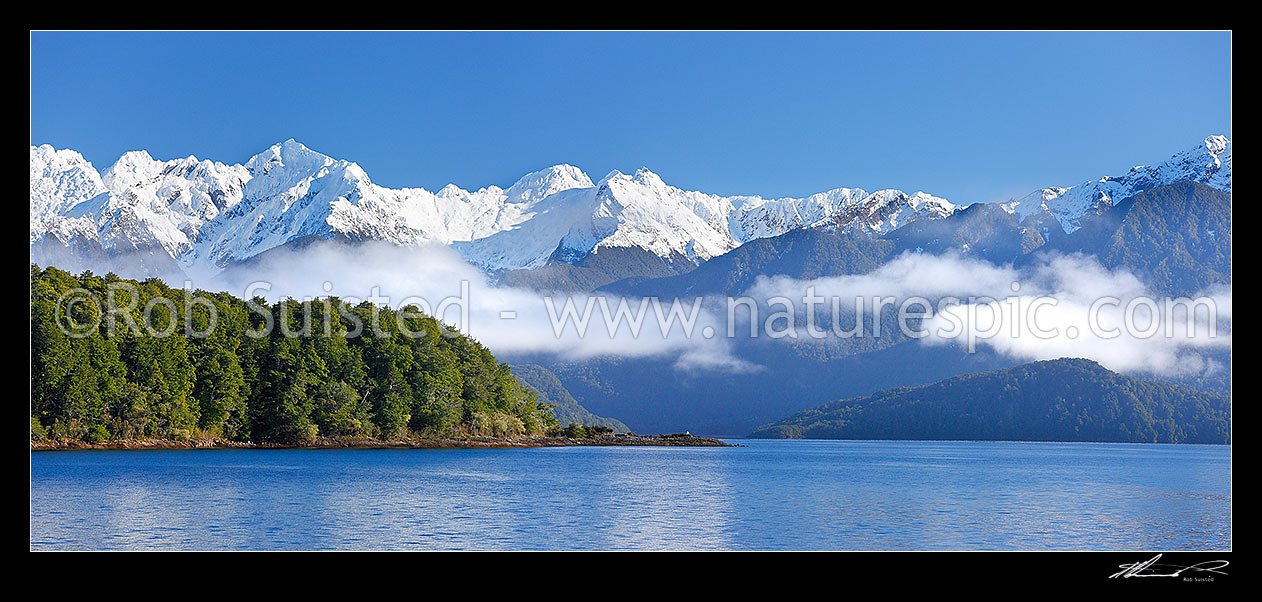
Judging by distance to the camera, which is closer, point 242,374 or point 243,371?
point 242,374

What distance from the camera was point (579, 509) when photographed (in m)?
46.2

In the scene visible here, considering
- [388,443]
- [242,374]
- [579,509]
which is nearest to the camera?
[579,509]

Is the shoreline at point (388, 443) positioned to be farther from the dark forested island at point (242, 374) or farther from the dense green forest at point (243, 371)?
the dense green forest at point (243, 371)

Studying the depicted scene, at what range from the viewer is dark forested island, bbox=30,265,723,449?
A: 85625mm

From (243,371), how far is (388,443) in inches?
796

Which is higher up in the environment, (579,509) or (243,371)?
(243,371)
